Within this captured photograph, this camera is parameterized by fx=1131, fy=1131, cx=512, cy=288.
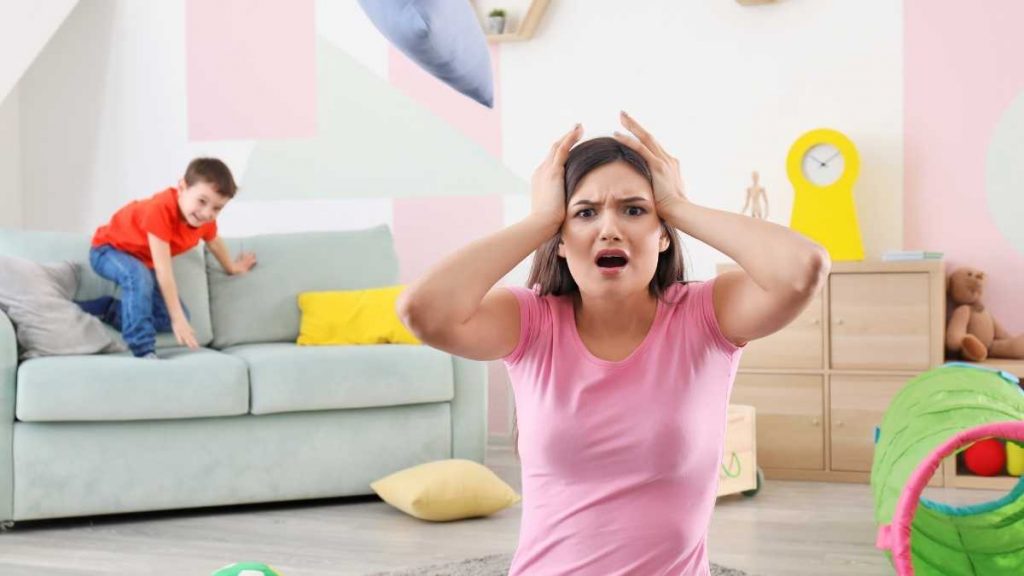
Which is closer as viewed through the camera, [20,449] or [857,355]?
[20,449]

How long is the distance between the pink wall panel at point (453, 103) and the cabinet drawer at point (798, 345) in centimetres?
140

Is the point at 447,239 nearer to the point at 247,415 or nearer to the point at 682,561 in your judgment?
the point at 247,415

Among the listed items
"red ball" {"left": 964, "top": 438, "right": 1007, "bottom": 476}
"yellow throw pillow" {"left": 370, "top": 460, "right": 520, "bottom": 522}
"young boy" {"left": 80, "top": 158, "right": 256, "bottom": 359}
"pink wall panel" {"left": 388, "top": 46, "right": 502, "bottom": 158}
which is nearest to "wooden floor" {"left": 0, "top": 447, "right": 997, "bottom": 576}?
"yellow throw pillow" {"left": 370, "top": 460, "right": 520, "bottom": 522}

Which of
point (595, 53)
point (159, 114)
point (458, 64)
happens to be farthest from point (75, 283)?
point (458, 64)

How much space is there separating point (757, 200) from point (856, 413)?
0.88 m

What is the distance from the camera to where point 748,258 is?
51.8 inches

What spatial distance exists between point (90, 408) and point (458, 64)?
210 cm

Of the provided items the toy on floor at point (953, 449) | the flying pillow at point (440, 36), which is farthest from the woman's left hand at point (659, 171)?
the toy on floor at point (953, 449)

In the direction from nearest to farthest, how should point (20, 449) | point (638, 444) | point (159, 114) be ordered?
point (638, 444)
point (20, 449)
point (159, 114)

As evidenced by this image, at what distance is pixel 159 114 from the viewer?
494cm

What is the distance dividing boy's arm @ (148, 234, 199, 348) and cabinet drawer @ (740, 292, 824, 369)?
1.88 meters

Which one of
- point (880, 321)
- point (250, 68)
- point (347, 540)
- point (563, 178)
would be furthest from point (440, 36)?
point (250, 68)

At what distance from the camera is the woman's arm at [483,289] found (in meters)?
1.32

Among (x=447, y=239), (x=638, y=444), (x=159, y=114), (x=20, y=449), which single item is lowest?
(x=20, y=449)
